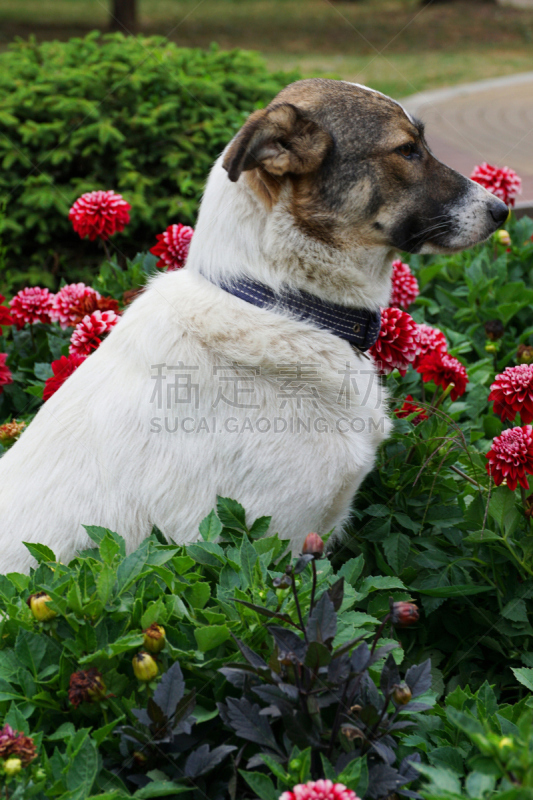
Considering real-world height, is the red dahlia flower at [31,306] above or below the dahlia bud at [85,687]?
above

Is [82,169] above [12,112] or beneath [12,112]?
beneath

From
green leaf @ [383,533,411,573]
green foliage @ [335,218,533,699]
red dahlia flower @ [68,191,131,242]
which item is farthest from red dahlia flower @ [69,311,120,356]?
green leaf @ [383,533,411,573]

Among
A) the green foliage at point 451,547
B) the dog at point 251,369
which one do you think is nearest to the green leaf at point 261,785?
the dog at point 251,369

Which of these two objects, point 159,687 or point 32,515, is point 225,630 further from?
point 32,515

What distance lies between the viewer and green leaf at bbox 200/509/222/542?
6.98 ft

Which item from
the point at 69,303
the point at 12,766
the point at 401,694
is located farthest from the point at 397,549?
the point at 69,303

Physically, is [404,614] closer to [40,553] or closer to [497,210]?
[40,553]

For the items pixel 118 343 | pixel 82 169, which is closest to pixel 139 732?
pixel 118 343

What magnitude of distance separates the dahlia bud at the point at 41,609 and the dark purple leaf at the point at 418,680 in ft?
2.90

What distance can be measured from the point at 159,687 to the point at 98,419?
106cm

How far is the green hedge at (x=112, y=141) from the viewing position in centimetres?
556

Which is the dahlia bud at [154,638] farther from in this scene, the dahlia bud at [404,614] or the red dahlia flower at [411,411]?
the red dahlia flower at [411,411]

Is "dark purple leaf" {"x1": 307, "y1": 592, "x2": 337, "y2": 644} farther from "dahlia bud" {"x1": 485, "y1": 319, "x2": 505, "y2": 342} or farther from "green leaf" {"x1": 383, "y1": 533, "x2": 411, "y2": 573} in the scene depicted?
"dahlia bud" {"x1": 485, "y1": 319, "x2": 505, "y2": 342}

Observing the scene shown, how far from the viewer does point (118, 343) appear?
2.55m
